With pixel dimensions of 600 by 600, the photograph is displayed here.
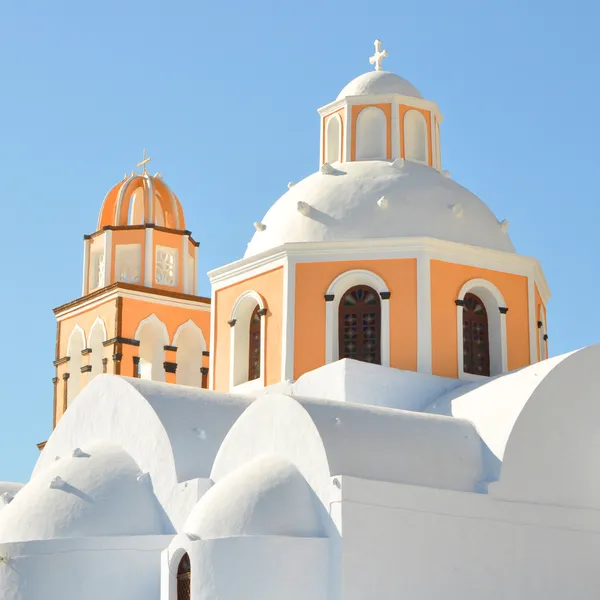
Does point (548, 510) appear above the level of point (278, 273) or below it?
below

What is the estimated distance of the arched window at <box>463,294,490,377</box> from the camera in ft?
48.9

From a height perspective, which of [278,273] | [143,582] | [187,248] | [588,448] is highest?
[187,248]

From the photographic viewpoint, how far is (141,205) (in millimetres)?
19844

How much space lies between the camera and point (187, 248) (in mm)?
19938

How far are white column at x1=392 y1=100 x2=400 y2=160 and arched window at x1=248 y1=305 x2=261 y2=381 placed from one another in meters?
2.68

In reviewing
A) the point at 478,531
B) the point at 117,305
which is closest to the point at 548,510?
the point at 478,531

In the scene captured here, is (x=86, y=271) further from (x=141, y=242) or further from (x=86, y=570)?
(x=86, y=570)

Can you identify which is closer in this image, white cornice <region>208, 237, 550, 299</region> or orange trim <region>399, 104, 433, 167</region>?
white cornice <region>208, 237, 550, 299</region>

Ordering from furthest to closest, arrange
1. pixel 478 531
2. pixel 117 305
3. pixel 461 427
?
pixel 117 305, pixel 461 427, pixel 478 531

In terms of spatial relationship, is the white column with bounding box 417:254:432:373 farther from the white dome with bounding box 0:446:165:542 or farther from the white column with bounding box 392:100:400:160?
the white dome with bounding box 0:446:165:542

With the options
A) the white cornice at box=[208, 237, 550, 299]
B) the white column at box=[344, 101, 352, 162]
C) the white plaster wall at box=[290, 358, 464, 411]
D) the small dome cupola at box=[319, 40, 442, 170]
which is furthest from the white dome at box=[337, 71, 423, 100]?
the white plaster wall at box=[290, 358, 464, 411]

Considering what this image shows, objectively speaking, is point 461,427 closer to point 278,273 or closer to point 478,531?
point 478,531

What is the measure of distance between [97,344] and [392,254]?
5833 mm

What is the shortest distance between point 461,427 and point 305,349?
2.43 metres
